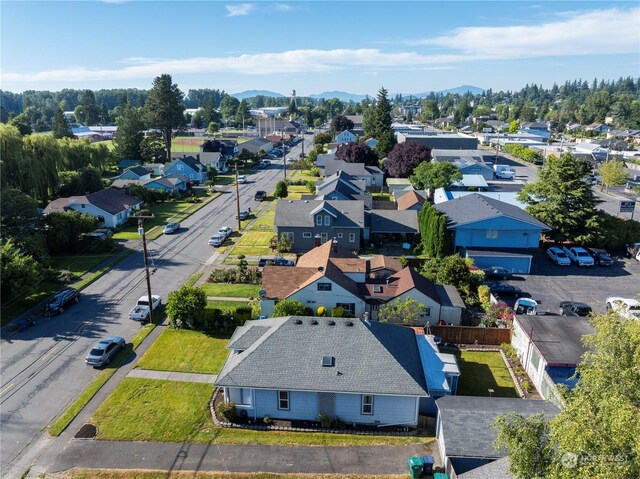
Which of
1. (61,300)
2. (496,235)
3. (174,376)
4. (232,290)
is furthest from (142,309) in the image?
(496,235)

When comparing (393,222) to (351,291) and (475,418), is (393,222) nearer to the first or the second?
(351,291)

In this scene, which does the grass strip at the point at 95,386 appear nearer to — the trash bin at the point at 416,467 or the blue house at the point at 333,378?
the blue house at the point at 333,378

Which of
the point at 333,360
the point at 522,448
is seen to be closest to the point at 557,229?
the point at 333,360

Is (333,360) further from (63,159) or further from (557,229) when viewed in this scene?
(63,159)

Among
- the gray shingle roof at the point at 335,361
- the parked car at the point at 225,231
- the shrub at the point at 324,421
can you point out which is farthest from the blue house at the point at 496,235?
the shrub at the point at 324,421

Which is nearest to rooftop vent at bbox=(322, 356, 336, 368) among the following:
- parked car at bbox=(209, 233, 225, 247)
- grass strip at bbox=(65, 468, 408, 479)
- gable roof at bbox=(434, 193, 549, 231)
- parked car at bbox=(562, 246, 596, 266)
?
grass strip at bbox=(65, 468, 408, 479)

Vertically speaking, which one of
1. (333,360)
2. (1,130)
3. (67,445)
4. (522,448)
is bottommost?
(67,445)
